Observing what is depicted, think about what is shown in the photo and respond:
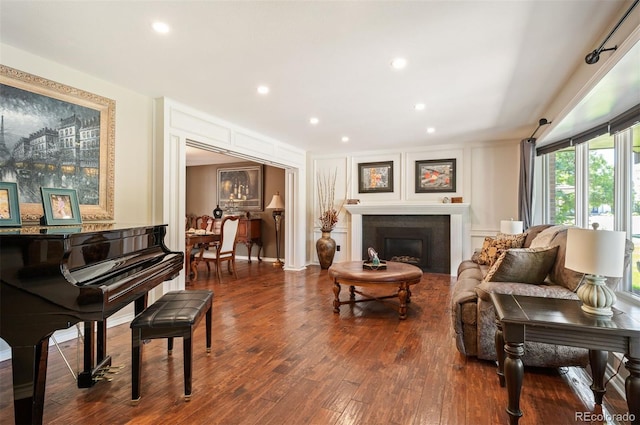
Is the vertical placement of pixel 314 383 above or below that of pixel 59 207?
below

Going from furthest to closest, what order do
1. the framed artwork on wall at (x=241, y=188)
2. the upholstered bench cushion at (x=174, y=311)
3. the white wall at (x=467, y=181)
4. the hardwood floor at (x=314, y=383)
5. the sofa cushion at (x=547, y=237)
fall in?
1. the framed artwork on wall at (x=241, y=188)
2. the white wall at (x=467, y=181)
3. the sofa cushion at (x=547, y=237)
4. the upholstered bench cushion at (x=174, y=311)
5. the hardwood floor at (x=314, y=383)

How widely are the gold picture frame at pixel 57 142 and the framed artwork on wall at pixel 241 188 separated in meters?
4.19

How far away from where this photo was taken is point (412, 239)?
19.5ft

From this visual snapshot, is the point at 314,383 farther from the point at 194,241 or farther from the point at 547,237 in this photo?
the point at 194,241

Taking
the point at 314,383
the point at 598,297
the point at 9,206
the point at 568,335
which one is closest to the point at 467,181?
the point at 598,297

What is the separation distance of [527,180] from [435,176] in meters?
1.51

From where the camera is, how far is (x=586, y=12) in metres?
1.91

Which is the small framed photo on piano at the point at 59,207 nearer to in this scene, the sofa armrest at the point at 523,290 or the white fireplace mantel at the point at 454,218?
the sofa armrest at the point at 523,290

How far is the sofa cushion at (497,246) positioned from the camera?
359cm

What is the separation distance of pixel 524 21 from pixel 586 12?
331 millimetres

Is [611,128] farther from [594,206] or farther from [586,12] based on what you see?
[586,12]

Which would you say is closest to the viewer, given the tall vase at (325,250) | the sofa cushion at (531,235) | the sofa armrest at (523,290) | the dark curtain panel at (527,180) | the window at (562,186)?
the sofa armrest at (523,290)

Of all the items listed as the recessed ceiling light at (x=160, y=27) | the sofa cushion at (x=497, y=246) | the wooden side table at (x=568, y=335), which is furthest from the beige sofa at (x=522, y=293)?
the recessed ceiling light at (x=160, y=27)

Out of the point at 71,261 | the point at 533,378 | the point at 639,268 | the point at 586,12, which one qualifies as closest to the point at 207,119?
the point at 71,261
